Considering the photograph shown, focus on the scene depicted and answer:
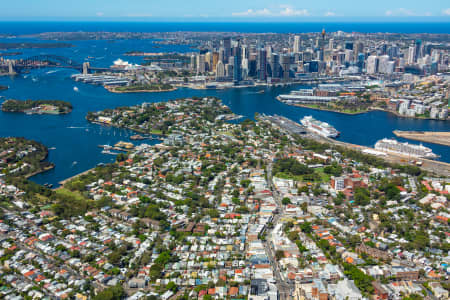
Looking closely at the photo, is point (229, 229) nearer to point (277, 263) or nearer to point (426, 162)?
point (277, 263)

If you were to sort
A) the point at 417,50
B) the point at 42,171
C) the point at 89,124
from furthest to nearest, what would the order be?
the point at 417,50, the point at 89,124, the point at 42,171

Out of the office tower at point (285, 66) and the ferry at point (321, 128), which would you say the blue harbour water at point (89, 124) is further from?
the office tower at point (285, 66)

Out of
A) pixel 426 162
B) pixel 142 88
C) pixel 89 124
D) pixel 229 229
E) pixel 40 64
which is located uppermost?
pixel 40 64

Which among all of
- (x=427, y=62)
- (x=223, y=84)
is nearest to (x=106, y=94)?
(x=223, y=84)

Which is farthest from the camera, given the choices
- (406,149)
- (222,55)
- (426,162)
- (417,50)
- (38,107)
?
(417,50)

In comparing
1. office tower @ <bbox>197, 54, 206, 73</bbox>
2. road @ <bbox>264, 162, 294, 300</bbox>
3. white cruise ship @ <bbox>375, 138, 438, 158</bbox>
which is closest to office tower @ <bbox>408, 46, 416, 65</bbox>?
office tower @ <bbox>197, 54, 206, 73</bbox>

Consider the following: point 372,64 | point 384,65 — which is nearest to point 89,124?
point 372,64

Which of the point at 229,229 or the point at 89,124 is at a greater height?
the point at 89,124

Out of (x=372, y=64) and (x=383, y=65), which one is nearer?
(x=383, y=65)
